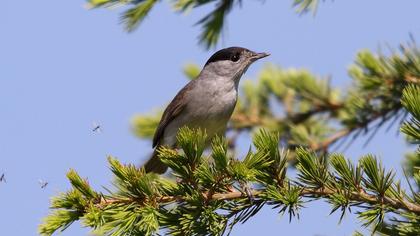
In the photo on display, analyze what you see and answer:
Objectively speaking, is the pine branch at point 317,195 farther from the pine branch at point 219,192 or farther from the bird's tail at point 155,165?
the bird's tail at point 155,165

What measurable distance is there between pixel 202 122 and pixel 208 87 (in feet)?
1.75

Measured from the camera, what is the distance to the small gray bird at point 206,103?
6.08m

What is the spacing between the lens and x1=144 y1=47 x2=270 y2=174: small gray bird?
6078 mm

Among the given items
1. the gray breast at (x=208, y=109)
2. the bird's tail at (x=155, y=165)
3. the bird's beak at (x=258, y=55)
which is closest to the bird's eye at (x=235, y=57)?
the bird's beak at (x=258, y=55)

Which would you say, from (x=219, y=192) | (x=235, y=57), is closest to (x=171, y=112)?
(x=235, y=57)

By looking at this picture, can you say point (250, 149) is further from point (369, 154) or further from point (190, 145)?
point (369, 154)

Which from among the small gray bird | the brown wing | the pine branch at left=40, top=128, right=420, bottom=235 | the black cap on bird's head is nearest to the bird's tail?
the small gray bird

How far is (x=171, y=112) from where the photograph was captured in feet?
20.9

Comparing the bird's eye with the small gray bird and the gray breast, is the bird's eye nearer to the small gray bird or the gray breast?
the small gray bird

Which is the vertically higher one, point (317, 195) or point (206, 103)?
point (206, 103)

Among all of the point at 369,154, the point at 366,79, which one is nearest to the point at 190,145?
the point at 369,154

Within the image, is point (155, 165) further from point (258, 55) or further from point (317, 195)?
point (317, 195)

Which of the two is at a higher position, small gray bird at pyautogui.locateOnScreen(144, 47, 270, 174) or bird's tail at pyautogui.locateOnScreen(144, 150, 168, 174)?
small gray bird at pyautogui.locateOnScreen(144, 47, 270, 174)

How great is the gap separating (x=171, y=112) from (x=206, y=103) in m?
0.33
